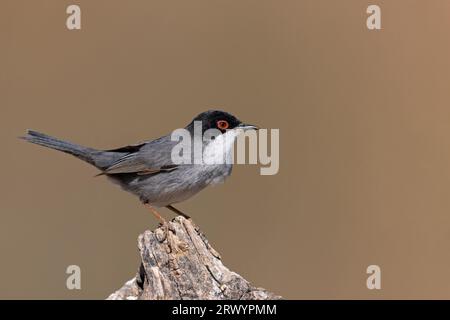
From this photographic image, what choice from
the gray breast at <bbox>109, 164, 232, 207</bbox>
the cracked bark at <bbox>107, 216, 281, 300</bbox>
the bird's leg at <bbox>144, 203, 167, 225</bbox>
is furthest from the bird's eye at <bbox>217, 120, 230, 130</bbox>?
the cracked bark at <bbox>107, 216, 281, 300</bbox>

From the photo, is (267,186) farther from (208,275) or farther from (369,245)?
(208,275)

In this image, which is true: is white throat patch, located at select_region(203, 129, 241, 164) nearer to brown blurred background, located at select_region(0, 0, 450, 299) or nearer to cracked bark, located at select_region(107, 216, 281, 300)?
cracked bark, located at select_region(107, 216, 281, 300)

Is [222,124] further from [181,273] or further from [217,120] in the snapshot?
[181,273]

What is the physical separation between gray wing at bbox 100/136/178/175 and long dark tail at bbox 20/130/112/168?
17 centimetres

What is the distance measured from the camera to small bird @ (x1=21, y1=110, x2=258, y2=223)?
617 centimetres

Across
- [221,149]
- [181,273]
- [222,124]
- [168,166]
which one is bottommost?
[181,273]

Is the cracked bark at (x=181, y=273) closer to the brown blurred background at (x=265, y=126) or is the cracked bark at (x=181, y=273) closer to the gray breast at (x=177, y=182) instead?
the gray breast at (x=177, y=182)

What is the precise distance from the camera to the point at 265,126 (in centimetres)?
952

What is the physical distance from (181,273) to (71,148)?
239 cm

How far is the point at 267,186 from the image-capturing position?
9.62m

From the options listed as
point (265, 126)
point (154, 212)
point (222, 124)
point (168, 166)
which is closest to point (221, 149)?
point (222, 124)

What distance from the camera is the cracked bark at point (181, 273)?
4816 mm

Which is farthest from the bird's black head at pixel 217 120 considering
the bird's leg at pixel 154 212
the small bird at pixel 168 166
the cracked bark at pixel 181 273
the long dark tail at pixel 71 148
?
the cracked bark at pixel 181 273

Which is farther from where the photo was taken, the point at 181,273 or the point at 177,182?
the point at 177,182
